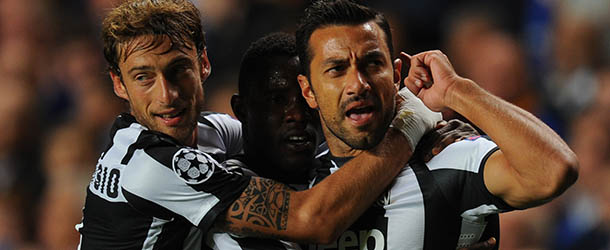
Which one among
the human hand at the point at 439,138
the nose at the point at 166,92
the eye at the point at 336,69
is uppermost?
the eye at the point at 336,69

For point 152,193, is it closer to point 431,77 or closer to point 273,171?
point 273,171

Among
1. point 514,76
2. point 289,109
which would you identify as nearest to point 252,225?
point 289,109

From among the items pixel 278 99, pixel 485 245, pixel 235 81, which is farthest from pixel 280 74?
pixel 235 81

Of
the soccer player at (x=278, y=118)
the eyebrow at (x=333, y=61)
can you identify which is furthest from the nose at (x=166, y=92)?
the eyebrow at (x=333, y=61)

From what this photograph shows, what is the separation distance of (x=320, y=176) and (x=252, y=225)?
411 millimetres

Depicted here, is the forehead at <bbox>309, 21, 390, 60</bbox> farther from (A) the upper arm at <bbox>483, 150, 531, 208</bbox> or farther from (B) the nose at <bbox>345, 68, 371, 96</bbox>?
(A) the upper arm at <bbox>483, 150, 531, 208</bbox>

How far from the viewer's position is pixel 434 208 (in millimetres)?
2945

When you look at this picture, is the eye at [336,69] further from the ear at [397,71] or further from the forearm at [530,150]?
the forearm at [530,150]

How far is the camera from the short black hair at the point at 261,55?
3.44m

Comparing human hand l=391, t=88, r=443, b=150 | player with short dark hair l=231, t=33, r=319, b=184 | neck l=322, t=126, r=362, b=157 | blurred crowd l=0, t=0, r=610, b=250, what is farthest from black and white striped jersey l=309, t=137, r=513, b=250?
blurred crowd l=0, t=0, r=610, b=250

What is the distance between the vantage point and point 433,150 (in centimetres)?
306

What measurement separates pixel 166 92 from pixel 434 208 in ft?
3.43

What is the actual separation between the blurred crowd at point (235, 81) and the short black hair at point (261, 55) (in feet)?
2.96

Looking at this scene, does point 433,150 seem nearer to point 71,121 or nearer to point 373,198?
point 373,198
